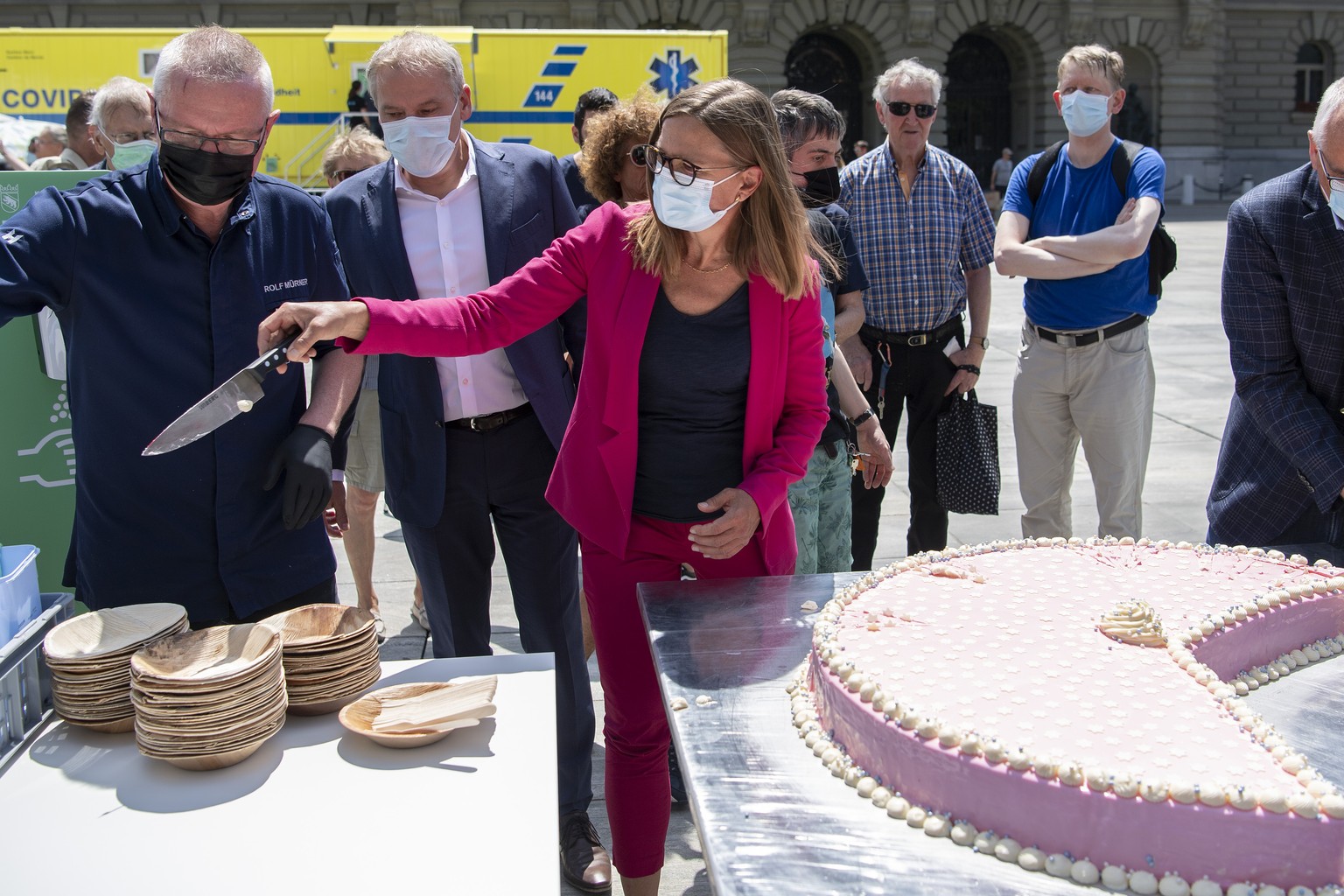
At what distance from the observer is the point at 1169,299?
14.4 meters

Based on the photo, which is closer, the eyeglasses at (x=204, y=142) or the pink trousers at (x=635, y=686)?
the eyeglasses at (x=204, y=142)

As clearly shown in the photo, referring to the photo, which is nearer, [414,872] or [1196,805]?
[1196,805]

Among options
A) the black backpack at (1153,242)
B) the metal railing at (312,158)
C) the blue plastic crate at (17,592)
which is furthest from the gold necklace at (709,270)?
the metal railing at (312,158)

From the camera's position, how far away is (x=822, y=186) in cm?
390

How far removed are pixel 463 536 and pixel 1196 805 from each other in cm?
220

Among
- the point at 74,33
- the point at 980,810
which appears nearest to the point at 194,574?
the point at 980,810

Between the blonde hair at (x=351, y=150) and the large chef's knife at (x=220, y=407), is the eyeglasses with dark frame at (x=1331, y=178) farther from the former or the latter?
the blonde hair at (x=351, y=150)

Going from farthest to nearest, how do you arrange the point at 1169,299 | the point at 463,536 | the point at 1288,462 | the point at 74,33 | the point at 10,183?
the point at 74,33 < the point at 1169,299 < the point at 10,183 < the point at 463,536 < the point at 1288,462

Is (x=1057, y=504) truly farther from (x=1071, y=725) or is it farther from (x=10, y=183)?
(x=10, y=183)

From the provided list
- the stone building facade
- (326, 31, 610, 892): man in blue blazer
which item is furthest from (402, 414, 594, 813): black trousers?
the stone building facade

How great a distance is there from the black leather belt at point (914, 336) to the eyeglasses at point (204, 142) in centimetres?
301

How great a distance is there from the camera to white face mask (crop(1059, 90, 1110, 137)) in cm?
462

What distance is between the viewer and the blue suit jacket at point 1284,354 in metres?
2.74

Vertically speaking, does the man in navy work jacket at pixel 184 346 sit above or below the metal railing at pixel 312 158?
below
